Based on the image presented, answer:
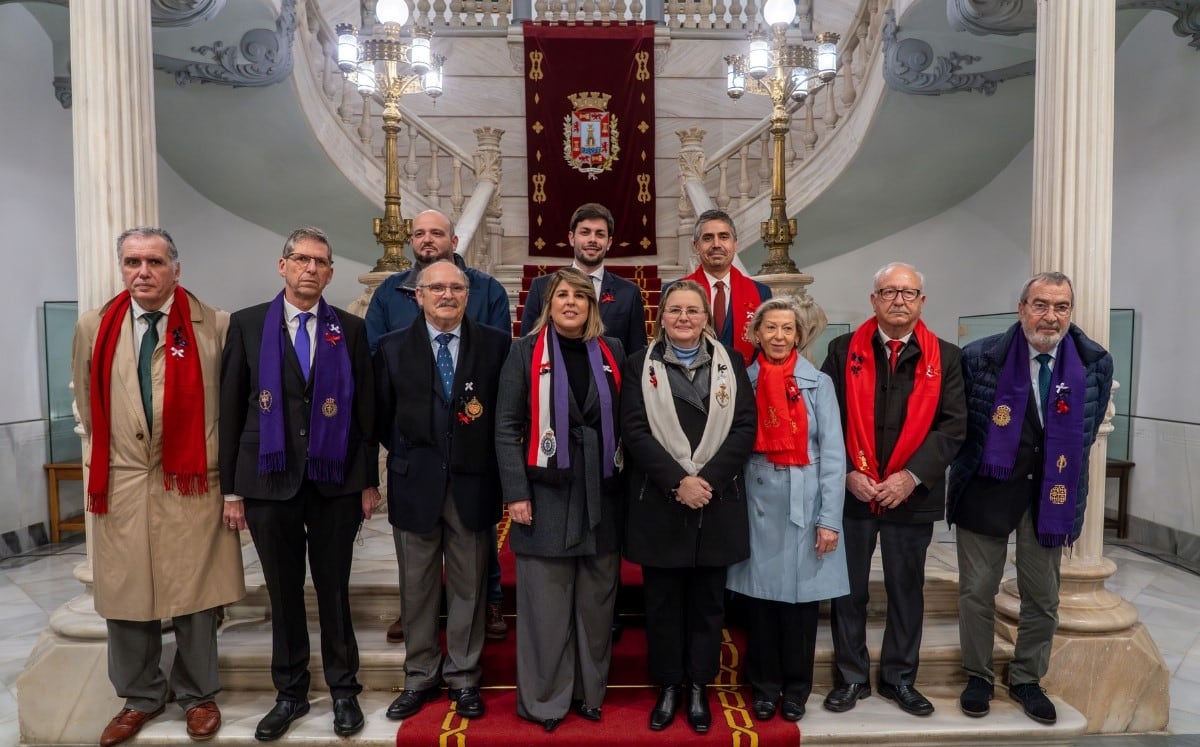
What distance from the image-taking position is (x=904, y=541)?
3.02m

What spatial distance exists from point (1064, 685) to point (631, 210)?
7033 millimetres

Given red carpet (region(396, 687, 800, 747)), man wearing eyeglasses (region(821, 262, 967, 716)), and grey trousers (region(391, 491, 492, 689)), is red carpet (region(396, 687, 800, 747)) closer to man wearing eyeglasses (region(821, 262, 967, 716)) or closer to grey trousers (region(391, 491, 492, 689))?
grey trousers (region(391, 491, 492, 689))

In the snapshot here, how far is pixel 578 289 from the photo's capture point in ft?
9.29

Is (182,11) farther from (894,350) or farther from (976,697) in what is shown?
(976,697)

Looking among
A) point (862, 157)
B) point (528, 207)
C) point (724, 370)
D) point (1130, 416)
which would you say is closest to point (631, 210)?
point (528, 207)

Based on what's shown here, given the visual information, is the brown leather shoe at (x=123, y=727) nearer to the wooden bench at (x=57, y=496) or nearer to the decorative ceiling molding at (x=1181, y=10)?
the wooden bench at (x=57, y=496)

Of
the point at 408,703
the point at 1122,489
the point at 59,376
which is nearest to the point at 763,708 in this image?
the point at 408,703

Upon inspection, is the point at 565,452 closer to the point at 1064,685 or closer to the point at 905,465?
the point at 905,465

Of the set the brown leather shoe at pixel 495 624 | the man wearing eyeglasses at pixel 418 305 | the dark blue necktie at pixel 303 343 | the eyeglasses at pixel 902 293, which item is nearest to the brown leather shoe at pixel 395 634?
the man wearing eyeglasses at pixel 418 305

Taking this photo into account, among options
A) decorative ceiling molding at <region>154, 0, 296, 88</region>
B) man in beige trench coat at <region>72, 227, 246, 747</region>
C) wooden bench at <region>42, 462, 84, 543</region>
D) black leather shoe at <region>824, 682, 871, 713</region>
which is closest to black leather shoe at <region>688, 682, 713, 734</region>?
black leather shoe at <region>824, 682, 871, 713</region>

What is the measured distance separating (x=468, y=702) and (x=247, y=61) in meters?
5.09

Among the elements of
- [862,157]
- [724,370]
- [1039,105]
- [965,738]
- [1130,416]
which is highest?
[862,157]

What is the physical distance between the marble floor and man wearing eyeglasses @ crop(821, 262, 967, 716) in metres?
0.99

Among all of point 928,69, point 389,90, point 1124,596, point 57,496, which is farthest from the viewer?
point 928,69
